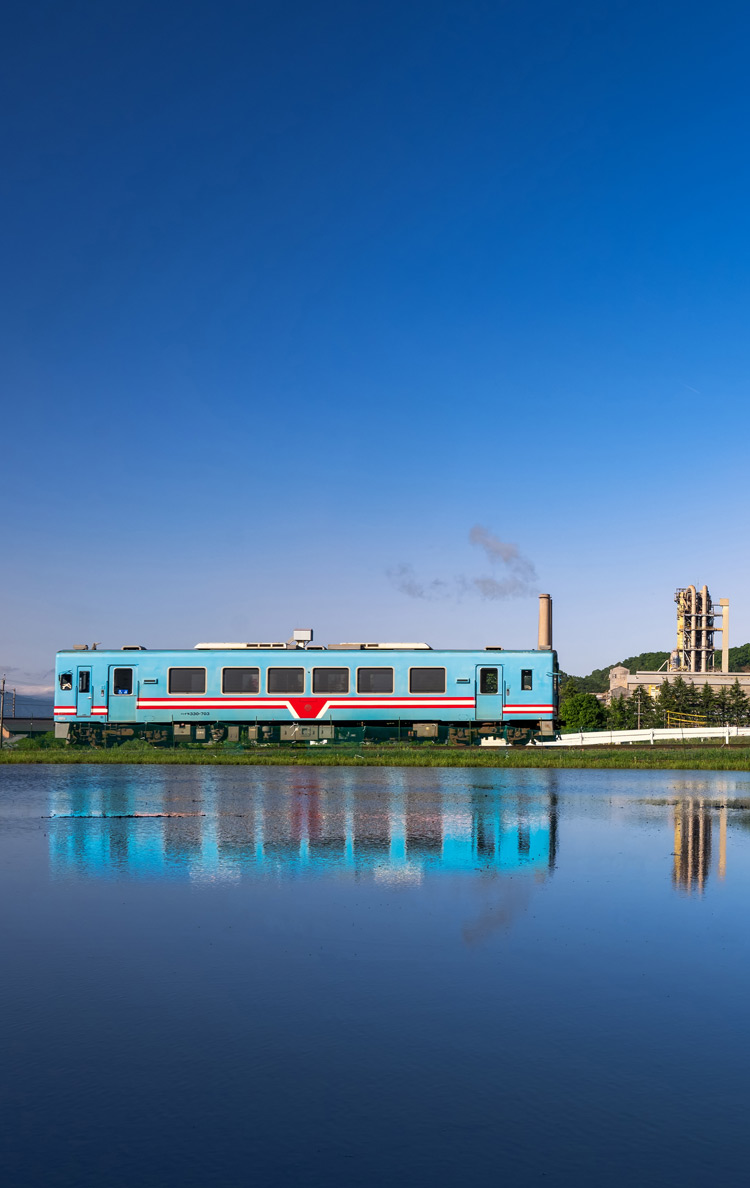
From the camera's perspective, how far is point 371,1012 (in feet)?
24.1

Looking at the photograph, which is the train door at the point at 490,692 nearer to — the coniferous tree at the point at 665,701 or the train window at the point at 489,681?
the train window at the point at 489,681

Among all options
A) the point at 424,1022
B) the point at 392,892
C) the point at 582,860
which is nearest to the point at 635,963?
the point at 424,1022

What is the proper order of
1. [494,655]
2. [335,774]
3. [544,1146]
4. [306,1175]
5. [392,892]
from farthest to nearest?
[494,655] → [335,774] → [392,892] → [544,1146] → [306,1175]

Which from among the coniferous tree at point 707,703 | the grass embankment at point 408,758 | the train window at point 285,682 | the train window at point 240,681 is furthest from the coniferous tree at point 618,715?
the grass embankment at point 408,758

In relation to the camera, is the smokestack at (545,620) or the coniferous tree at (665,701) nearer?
the smokestack at (545,620)

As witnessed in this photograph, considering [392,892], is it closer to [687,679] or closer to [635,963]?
[635,963]

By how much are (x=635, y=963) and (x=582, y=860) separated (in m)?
5.66

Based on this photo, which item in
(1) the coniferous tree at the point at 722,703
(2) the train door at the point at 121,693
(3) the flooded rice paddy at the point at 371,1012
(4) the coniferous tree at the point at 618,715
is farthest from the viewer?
(4) the coniferous tree at the point at 618,715

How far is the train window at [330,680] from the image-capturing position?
152 ft

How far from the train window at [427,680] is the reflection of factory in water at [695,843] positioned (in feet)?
75.5

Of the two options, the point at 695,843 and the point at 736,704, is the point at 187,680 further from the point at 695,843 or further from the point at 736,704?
the point at 736,704

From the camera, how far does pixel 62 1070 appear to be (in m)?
6.15

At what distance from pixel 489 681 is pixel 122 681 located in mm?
16532

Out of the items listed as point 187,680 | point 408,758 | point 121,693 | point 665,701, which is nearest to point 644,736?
point 408,758
